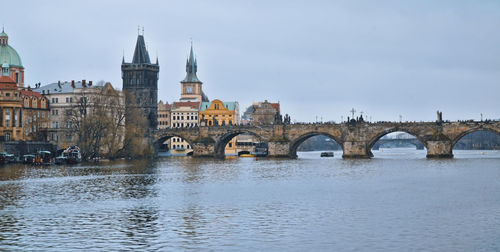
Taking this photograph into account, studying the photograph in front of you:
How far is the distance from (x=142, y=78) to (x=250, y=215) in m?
138

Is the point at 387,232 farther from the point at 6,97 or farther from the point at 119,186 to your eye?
the point at 6,97

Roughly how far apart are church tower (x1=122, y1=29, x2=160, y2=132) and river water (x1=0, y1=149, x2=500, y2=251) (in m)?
108

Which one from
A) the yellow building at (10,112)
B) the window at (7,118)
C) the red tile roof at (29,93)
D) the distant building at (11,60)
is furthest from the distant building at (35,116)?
the distant building at (11,60)

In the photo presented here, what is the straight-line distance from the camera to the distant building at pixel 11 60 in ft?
510

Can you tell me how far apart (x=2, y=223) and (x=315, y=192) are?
84.4ft

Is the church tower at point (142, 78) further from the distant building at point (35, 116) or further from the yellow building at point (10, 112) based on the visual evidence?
the yellow building at point (10, 112)

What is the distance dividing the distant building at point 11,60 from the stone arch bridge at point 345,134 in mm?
37527

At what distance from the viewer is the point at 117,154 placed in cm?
11894

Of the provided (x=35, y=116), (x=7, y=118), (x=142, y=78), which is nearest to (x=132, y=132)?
(x=7, y=118)

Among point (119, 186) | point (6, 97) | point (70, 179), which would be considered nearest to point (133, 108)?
point (6, 97)

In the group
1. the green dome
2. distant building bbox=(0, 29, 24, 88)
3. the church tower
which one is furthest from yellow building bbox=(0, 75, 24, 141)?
the church tower

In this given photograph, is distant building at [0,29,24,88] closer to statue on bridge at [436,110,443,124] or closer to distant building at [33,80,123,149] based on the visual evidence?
distant building at [33,80,123,149]

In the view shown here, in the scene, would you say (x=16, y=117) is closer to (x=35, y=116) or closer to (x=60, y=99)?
(x=35, y=116)

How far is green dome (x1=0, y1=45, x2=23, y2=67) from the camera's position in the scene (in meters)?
156
